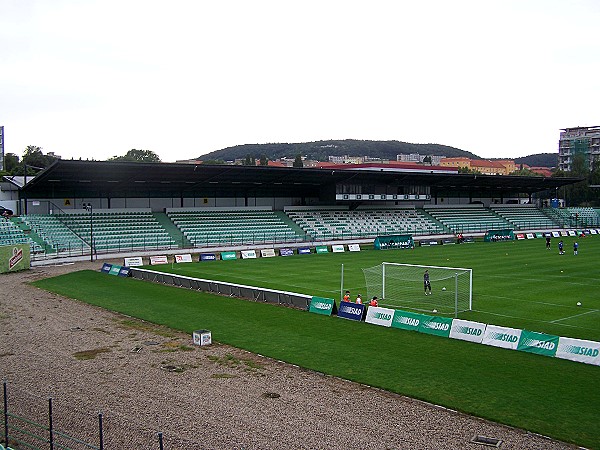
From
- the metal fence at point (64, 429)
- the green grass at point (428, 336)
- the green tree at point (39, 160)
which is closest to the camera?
the metal fence at point (64, 429)

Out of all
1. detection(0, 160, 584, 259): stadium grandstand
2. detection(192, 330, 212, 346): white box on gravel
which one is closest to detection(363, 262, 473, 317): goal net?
detection(192, 330, 212, 346): white box on gravel

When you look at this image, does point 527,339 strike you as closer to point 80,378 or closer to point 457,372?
point 457,372

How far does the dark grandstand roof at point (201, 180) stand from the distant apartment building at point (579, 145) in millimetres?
94457

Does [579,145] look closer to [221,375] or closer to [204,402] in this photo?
[221,375]

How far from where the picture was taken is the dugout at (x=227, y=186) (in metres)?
63.2

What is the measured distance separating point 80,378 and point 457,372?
1195cm

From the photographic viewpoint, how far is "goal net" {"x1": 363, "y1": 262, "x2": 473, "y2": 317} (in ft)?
98.3

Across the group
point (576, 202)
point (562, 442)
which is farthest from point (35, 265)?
point (576, 202)

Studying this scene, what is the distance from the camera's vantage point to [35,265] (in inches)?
1921

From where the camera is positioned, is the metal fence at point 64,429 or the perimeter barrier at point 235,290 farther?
the perimeter barrier at point 235,290

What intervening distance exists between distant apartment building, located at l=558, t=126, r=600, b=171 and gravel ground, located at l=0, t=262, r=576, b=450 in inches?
6901

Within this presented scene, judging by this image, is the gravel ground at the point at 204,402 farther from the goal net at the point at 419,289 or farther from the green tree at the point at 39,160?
the green tree at the point at 39,160

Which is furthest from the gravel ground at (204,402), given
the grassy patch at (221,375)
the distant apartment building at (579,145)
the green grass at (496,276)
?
the distant apartment building at (579,145)

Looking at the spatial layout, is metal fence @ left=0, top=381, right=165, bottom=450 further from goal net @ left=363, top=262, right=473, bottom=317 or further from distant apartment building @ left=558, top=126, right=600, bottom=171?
distant apartment building @ left=558, top=126, right=600, bottom=171
